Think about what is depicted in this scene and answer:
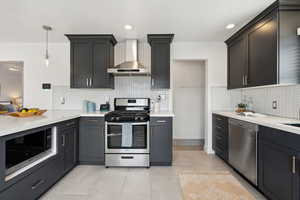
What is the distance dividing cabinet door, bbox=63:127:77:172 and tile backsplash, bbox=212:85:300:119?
2.85m

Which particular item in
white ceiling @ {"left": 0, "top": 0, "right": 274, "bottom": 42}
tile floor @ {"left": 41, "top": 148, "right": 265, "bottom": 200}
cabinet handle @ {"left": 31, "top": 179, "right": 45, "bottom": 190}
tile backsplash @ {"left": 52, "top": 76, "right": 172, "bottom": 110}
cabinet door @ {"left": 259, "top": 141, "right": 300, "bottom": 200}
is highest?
white ceiling @ {"left": 0, "top": 0, "right": 274, "bottom": 42}

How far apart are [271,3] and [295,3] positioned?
9.5 inches

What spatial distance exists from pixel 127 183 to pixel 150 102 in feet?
5.40

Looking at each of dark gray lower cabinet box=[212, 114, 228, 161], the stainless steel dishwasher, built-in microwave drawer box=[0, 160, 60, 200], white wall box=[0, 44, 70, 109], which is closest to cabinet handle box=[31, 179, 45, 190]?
built-in microwave drawer box=[0, 160, 60, 200]

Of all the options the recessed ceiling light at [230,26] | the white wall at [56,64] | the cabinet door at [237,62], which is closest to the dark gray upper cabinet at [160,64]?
the white wall at [56,64]

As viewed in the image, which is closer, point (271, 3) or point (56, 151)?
Result: point (271, 3)

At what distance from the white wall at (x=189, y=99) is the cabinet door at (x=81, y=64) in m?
2.23

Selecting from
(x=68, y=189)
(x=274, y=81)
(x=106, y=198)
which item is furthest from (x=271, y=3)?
(x=68, y=189)

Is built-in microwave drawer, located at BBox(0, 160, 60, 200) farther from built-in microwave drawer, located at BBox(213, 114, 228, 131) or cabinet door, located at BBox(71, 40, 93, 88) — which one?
built-in microwave drawer, located at BBox(213, 114, 228, 131)

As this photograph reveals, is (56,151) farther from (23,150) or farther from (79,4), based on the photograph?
(79,4)

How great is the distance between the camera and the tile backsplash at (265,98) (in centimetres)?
224

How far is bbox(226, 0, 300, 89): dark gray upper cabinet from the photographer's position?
1.97 meters

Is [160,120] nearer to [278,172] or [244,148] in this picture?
[244,148]

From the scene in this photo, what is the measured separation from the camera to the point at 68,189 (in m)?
2.12
